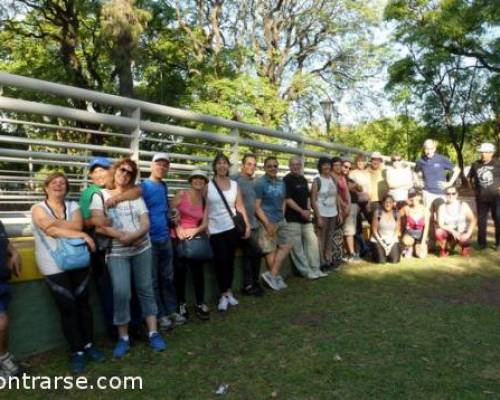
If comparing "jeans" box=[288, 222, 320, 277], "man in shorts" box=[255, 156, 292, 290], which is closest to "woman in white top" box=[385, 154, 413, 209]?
"jeans" box=[288, 222, 320, 277]

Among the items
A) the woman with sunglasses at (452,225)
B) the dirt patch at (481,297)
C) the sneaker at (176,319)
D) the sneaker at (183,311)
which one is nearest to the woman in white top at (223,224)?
the sneaker at (183,311)

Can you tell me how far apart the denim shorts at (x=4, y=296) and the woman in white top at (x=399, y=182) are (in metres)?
6.46

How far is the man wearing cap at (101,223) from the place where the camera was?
4.05m

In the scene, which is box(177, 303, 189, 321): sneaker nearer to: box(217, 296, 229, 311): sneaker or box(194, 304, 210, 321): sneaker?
box(194, 304, 210, 321): sneaker

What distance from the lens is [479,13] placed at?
72.9 feet

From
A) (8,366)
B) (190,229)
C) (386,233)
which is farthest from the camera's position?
(386,233)

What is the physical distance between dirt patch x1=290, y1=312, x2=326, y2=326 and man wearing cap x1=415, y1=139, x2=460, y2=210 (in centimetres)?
451

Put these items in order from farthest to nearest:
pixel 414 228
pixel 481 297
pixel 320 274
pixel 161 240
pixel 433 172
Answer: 1. pixel 433 172
2. pixel 414 228
3. pixel 320 274
4. pixel 481 297
5. pixel 161 240

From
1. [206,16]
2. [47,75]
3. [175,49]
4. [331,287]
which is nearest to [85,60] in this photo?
[47,75]

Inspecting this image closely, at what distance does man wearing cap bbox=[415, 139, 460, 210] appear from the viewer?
866 cm

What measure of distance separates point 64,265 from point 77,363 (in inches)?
29.6

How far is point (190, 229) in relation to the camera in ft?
16.5

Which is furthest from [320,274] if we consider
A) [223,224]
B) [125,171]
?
[125,171]

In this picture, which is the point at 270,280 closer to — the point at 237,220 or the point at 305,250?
the point at 305,250
